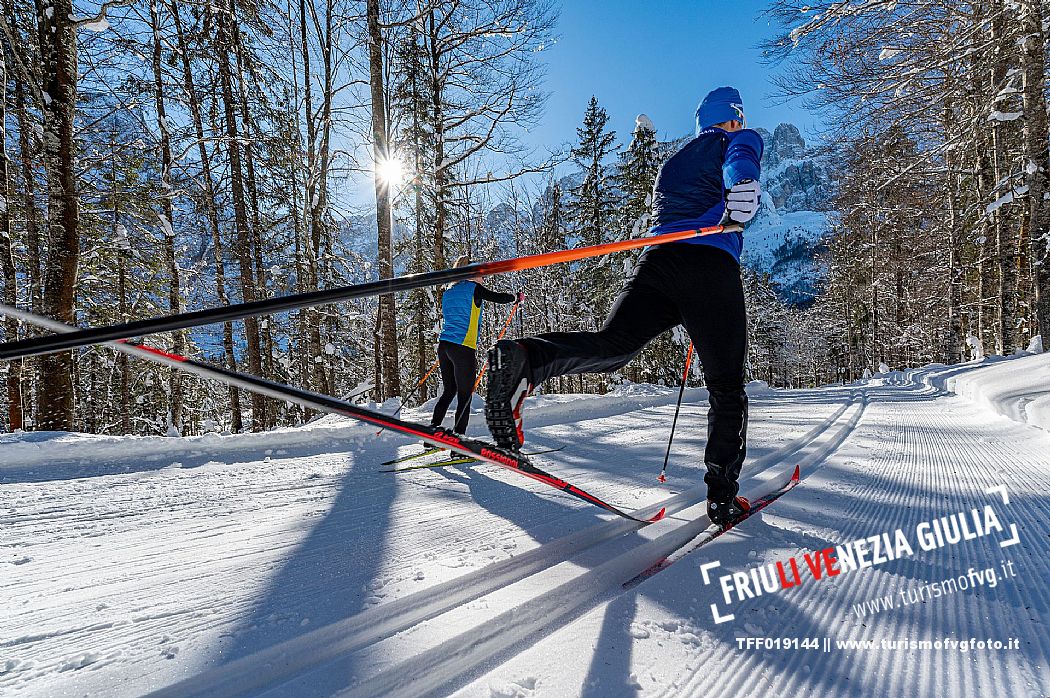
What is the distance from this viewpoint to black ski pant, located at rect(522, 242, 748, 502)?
208cm

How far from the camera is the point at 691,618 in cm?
134

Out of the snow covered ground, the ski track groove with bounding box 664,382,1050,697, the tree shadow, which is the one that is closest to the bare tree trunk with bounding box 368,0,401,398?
the snow covered ground

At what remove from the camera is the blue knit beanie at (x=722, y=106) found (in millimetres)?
2287

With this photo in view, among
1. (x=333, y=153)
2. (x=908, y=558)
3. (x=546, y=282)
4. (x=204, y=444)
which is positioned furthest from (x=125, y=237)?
(x=546, y=282)

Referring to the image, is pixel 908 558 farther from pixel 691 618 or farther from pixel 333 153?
pixel 333 153

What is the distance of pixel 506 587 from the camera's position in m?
1.51

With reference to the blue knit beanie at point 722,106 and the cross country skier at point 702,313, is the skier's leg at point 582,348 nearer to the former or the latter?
the cross country skier at point 702,313

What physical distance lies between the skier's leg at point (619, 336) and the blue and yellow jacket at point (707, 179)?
23 centimetres

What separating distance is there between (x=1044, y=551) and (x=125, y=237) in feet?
48.2

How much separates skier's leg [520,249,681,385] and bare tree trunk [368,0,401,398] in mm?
8238

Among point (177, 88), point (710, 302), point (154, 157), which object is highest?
point (177, 88)

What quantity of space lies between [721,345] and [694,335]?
0.12 m

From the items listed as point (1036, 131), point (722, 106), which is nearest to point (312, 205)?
point (722, 106)

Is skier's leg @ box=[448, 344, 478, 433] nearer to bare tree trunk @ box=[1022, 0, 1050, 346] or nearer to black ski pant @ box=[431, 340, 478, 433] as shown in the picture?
black ski pant @ box=[431, 340, 478, 433]
